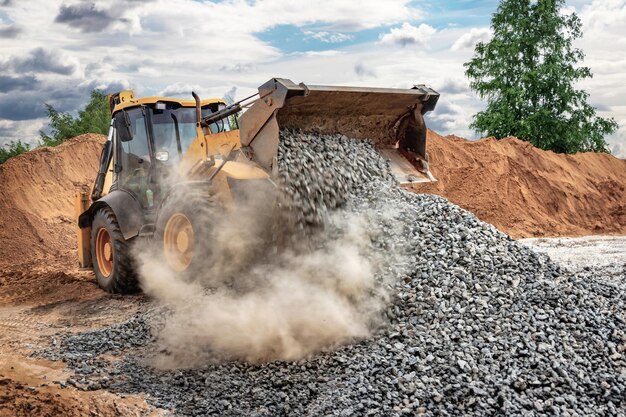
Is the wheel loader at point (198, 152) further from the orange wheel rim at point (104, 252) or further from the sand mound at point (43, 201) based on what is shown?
the sand mound at point (43, 201)

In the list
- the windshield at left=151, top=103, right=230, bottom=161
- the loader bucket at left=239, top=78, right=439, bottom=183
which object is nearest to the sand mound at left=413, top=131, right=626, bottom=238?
the loader bucket at left=239, top=78, right=439, bottom=183

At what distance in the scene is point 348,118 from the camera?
7.82 meters

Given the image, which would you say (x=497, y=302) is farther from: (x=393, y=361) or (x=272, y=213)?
(x=272, y=213)

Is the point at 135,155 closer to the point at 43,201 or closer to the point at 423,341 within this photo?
the point at 423,341

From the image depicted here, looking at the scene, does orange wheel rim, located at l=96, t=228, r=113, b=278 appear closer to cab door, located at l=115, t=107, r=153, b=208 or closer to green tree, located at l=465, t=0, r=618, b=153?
cab door, located at l=115, t=107, r=153, b=208

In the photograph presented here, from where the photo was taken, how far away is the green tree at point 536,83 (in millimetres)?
24547

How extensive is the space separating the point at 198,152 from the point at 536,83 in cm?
1941

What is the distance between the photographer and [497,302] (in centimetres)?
623

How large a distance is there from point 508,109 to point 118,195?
1896 centimetres

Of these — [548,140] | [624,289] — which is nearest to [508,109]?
[548,140]

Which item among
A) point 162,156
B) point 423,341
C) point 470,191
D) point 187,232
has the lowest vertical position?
point 470,191

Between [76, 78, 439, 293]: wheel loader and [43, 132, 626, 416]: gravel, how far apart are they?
347 mm

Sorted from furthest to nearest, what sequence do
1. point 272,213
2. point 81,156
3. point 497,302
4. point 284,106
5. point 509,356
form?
point 81,156 < point 284,106 < point 272,213 < point 497,302 < point 509,356

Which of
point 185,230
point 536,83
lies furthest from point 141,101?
point 536,83
